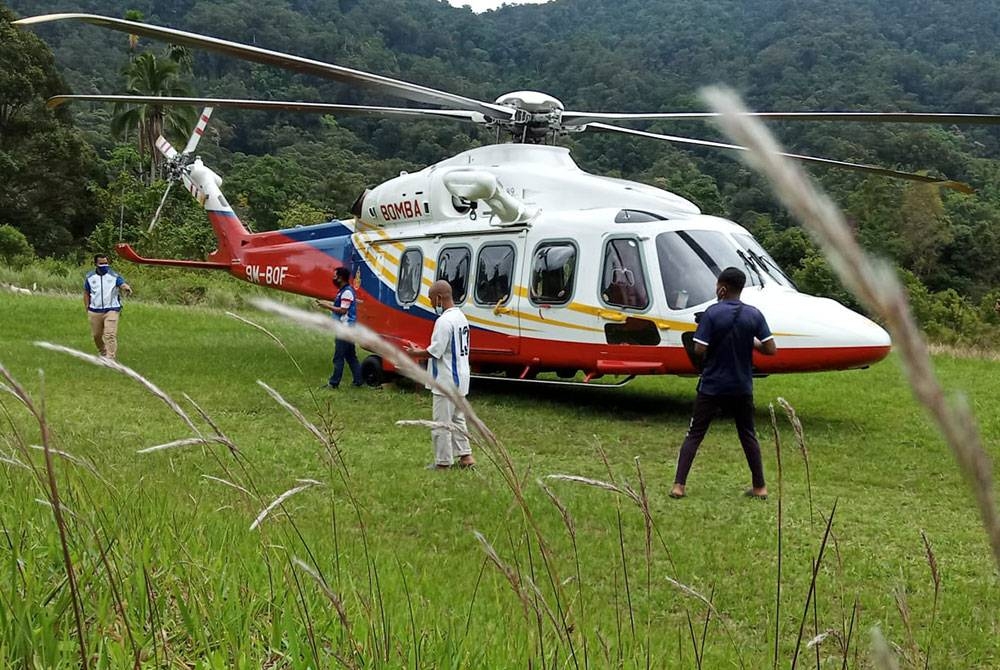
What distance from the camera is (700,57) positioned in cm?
6191

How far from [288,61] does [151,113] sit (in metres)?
38.1

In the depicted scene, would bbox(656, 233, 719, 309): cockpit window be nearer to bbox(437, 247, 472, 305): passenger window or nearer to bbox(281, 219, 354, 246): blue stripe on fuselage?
bbox(437, 247, 472, 305): passenger window

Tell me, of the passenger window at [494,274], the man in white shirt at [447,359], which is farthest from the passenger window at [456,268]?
the man in white shirt at [447,359]

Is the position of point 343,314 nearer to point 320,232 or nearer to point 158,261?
point 320,232

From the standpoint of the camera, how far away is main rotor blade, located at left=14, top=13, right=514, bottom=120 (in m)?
3.49

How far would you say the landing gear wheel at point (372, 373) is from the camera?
1024 cm

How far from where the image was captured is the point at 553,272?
29.6 ft

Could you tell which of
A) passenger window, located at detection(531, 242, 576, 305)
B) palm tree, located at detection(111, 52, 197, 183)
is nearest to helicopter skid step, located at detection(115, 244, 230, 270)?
passenger window, located at detection(531, 242, 576, 305)

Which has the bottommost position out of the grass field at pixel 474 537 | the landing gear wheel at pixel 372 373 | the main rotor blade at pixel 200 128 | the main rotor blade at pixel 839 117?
the landing gear wheel at pixel 372 373

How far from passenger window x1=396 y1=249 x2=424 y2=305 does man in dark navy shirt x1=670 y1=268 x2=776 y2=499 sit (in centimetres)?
493

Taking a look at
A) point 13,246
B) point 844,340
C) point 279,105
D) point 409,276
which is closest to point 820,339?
point 844,340

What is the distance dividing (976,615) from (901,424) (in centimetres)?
527

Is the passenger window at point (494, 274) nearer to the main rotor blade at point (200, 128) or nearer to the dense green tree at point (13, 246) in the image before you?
the main rotor blade at point (200, 128)

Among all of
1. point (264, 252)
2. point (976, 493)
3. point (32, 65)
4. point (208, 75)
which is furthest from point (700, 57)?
point (976, 493)
